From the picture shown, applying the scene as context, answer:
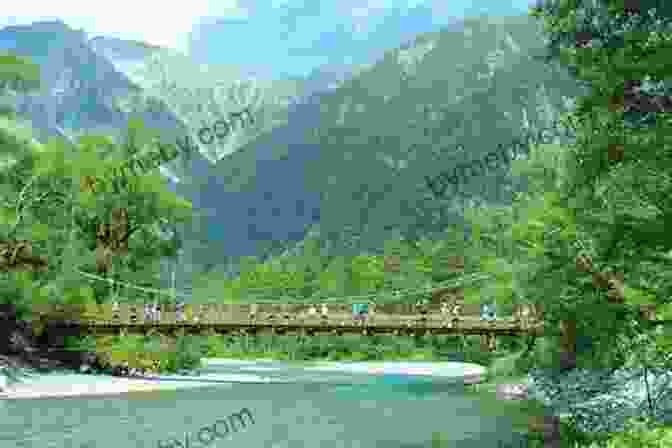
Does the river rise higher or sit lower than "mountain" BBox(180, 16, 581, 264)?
lower

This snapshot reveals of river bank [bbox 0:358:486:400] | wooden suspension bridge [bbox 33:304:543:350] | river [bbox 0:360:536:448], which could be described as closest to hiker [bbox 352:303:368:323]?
wooden suspension bridge [bbox 33:304:543:350]

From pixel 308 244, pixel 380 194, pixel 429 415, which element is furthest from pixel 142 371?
pixel 380 194

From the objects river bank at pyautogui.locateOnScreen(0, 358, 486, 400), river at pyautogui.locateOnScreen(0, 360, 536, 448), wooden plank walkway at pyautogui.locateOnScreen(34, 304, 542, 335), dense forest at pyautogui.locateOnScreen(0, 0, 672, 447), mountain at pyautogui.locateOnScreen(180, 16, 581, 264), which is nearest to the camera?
dense forest at pyautogui.locateOnScreen(0, 0, 672, 447)

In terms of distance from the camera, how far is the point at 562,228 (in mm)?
16156

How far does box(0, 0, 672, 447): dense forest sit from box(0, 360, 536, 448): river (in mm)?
2901

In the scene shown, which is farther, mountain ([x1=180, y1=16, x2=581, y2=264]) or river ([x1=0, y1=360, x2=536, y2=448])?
mountain ([x1=180, y1=16, x2=581, y2=264])

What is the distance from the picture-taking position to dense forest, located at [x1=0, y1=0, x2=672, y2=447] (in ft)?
31.0

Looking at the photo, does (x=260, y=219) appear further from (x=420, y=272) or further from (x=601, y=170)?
(x=601, y=170)

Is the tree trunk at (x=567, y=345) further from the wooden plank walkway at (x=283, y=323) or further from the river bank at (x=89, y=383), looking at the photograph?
the river bank at (x=89, y=383)

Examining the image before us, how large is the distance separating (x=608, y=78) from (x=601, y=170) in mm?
1430

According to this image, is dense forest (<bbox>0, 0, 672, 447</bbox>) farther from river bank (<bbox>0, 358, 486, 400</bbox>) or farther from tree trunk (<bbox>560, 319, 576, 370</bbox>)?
river bank (<bbox>0, 358, 486, 400</bbox>)

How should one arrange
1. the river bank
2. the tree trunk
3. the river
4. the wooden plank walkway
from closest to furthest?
the river → the tree trunk → the river bank → the wooden plank walkway

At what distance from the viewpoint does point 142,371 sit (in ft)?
102

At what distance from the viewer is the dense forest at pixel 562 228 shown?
9461 millimetres
